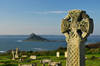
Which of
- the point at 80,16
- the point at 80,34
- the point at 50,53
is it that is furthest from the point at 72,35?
the point at 50,53

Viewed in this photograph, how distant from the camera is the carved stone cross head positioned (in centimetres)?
870

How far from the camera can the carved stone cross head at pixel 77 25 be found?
8.70 m

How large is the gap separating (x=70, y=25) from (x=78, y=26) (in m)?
0.42

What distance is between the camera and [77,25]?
9.03m

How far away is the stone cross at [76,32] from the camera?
344 inches

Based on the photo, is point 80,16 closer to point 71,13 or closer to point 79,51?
point 71,13

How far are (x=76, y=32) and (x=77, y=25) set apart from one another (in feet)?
1.00

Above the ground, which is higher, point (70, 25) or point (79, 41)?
point (70, 25)

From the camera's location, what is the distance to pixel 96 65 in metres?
22.7

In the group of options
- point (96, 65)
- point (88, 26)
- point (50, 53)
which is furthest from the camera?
point (50, 53)

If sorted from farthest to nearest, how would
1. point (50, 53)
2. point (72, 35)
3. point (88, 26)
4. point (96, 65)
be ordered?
point (50, 53), point (96, 65), point (72, 35), point (88, 26)

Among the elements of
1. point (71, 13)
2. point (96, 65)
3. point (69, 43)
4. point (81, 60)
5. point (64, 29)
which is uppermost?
point (71, 13)

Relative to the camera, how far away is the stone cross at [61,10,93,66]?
875 centimetres

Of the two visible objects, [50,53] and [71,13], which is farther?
[50,53]
